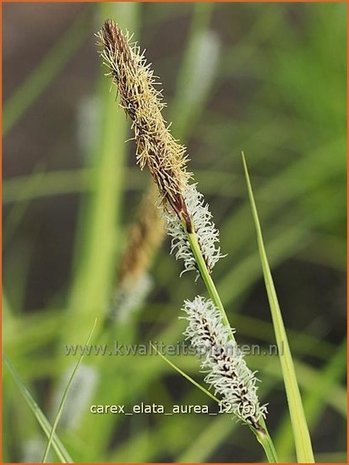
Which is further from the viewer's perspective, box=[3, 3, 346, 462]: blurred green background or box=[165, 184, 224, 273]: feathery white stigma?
box=[3, 3, 346, 462]: blurred green background

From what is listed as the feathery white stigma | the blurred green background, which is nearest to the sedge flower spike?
the feathery white stigma

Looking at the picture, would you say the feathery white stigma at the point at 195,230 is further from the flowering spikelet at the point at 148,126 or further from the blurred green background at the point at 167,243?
the blurred green background at the point at 167,243

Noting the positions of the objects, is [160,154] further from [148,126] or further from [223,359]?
[223,359]

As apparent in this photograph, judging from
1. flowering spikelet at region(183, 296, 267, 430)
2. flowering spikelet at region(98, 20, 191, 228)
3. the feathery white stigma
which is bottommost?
flowering spikelet at region(183, 296, 267, 430)

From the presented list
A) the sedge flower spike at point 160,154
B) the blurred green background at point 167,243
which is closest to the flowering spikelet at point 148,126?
the sedge flower spike at point 160,154

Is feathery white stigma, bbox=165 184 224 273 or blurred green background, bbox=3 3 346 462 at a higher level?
blurred green background, bbox=3 3 346 462

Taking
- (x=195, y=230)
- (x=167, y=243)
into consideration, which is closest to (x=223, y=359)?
(x=195, y=230)

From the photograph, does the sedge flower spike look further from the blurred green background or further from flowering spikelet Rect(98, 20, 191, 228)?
the blurred green background
